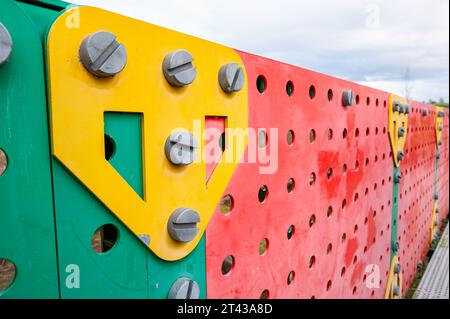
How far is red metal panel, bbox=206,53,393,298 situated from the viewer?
1.63 metres

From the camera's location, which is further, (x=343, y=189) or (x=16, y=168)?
(x=343, y=189)

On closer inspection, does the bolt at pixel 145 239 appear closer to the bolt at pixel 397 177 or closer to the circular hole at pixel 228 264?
the circular hole at pixel 228 264

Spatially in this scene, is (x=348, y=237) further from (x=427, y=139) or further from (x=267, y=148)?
(x=427, y=139)

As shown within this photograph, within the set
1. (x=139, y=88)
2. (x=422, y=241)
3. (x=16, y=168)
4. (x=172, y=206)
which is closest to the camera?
(x=16, y=168)

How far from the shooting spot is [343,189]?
2.68m

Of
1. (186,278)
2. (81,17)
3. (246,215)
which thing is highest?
(81,17)

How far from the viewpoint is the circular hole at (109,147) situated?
1.08 m

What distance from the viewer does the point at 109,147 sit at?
1143 mm

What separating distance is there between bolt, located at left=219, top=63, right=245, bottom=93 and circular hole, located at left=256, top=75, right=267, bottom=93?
26 cm

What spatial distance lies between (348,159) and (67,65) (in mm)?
2281

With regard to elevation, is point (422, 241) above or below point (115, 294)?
below

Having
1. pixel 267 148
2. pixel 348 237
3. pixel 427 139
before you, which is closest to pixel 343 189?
pixel 348 237

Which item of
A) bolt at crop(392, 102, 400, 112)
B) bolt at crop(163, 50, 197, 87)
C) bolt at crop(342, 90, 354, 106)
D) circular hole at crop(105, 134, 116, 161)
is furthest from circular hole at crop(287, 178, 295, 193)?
bolt at crop(392, 102, 400, 112)

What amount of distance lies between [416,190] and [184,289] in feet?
17.9
